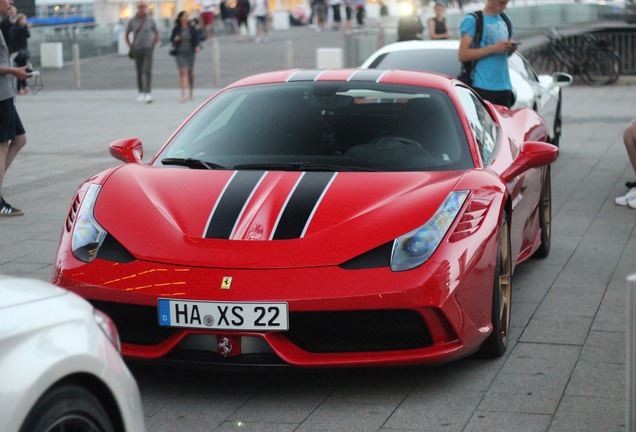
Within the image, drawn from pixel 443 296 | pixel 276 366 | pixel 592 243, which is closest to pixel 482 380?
pixel 443 296

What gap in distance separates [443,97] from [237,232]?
1691 mm

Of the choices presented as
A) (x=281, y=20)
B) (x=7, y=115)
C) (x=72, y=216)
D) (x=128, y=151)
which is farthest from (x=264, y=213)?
(x=281, y=20)

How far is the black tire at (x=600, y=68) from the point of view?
2207cm

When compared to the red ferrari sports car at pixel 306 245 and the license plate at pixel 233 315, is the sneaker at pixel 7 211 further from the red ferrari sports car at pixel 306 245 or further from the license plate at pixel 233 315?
the license plate at pixel 233 315

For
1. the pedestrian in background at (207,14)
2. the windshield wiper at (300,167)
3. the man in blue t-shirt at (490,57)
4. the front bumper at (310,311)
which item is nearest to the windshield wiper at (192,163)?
the windshield wiper at (300,167)

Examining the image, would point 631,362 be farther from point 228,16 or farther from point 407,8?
point 228,16

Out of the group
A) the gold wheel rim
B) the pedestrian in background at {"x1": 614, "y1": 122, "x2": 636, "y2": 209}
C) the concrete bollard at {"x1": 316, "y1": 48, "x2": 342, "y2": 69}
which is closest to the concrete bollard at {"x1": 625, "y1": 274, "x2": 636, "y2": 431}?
the gold wheel rim

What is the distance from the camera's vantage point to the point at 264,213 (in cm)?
446

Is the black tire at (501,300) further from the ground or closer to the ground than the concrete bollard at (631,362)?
closer to the ground

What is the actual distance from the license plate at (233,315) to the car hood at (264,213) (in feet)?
0.62

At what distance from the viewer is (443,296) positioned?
4.18m

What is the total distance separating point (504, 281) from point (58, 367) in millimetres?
2827

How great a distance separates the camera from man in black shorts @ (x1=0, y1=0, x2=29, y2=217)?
834 cm

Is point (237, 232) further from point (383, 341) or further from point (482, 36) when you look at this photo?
point (482, 36)
